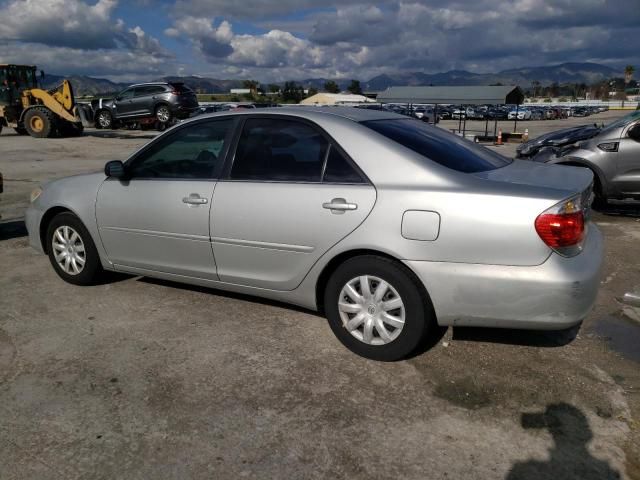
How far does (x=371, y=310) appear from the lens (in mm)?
3324

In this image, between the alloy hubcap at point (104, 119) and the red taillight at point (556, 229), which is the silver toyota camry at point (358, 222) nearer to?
the red taillight at point (556, 229)

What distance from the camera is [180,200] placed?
13.0 ft

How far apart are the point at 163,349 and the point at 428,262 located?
185cm

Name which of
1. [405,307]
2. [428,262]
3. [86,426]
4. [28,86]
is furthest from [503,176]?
[28,86]

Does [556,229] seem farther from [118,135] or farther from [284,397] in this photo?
[118,135]

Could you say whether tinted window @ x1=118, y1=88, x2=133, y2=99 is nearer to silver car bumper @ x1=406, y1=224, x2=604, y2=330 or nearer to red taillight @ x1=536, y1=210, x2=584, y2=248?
silver car bumper @ x1=406, y1=224, x2=604, y2=330

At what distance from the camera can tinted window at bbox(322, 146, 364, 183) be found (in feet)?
11.0

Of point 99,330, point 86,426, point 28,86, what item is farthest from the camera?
point 28,86

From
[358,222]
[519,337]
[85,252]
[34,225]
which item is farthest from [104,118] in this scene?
[519,337]

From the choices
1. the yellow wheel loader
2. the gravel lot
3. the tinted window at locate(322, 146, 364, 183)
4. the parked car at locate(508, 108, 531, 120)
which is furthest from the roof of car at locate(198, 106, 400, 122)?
the parked car at locate(508, 108, 531, 120)

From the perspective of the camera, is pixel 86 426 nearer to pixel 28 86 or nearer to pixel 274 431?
pixel 274 431

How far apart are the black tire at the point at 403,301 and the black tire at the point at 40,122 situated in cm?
2028

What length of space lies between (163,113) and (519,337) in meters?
21.8

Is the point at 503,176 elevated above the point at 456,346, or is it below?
above
